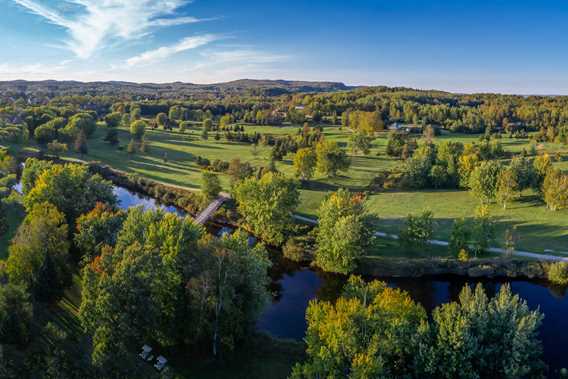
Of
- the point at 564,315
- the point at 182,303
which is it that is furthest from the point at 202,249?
the point at 564,315

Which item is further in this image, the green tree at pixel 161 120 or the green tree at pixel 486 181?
the green tree at pixel 161 120

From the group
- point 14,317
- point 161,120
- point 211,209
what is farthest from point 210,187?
point 161,120

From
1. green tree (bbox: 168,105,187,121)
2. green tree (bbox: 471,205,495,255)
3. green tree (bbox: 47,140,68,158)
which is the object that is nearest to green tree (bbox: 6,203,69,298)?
green tree (bbox: 471,205,495,255)

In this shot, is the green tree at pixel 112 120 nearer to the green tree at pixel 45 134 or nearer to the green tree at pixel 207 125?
the green tree at pixel 45 134

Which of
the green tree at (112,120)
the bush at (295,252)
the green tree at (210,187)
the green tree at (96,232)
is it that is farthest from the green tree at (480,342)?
the green tree at (112,120)

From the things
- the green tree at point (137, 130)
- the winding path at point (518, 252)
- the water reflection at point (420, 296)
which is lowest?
the water reflection at point (420, 296)

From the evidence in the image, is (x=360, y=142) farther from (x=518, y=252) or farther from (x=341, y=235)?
(x=341, y=235)

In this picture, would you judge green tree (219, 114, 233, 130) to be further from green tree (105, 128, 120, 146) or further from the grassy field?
green tree (105, 128, 120, 146)
